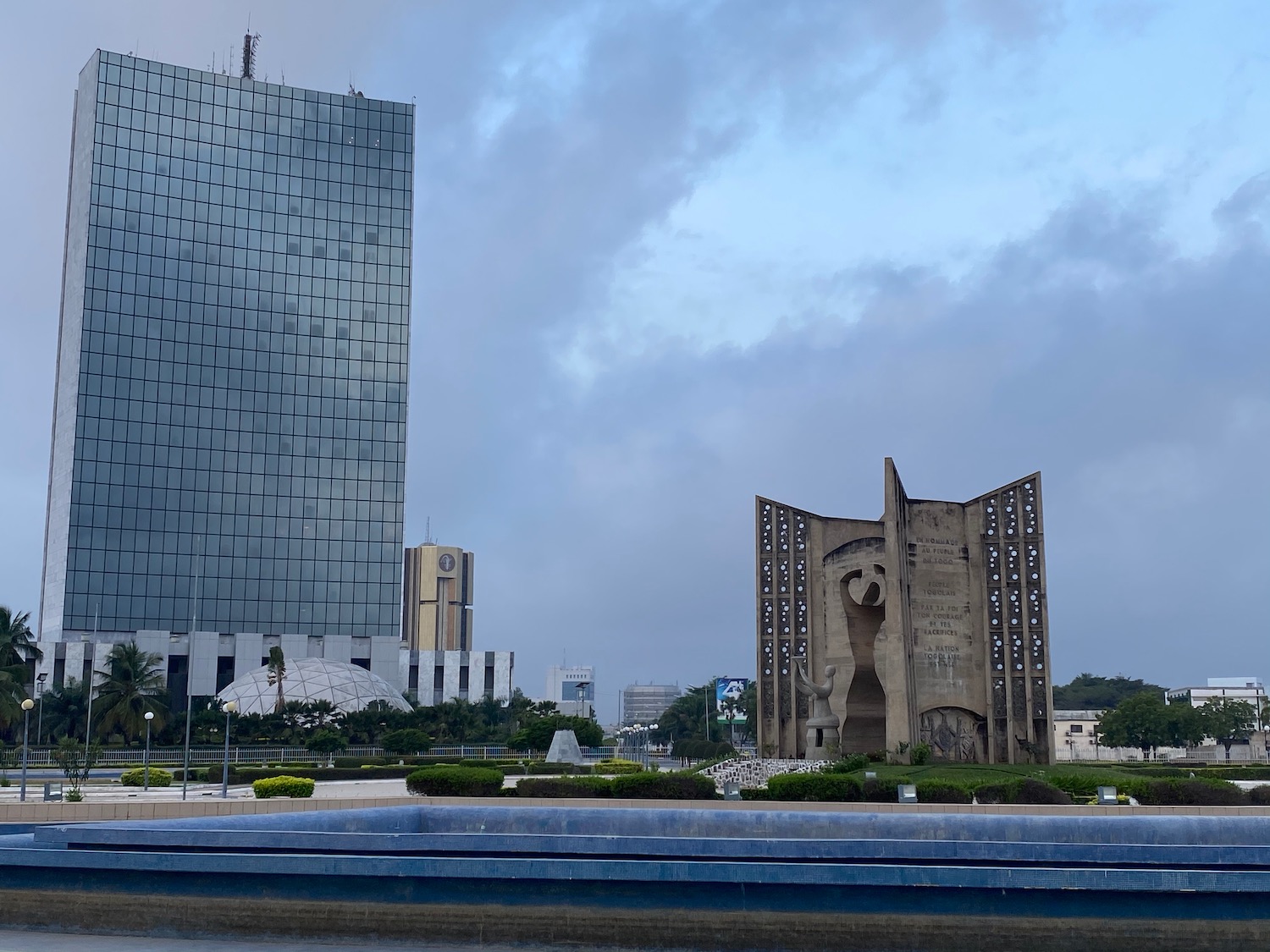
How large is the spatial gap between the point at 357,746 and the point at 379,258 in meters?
62.0

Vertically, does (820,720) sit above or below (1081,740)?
above

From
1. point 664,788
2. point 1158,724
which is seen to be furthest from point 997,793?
point 1158,724

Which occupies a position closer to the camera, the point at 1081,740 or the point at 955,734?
the point at 955,734

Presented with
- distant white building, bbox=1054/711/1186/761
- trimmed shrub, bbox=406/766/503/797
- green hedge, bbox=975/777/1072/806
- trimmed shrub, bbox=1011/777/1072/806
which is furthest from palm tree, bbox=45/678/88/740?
distant white building, bbox=1054/711/1186/761

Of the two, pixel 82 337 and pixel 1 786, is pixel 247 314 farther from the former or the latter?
pixel 1 786

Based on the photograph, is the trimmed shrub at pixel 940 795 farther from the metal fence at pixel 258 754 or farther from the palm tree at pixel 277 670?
the palm tree at pixel 277 670

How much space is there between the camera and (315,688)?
100 metres

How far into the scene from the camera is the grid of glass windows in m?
110

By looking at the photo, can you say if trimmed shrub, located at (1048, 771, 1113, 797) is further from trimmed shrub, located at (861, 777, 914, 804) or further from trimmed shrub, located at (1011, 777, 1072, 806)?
trimmed shrub, located at (861, 777, 914, 804)

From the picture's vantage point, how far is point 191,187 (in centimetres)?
11725

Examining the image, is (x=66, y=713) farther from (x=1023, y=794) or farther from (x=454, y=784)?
(x=1023, y=794)

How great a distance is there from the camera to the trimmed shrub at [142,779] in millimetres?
42750

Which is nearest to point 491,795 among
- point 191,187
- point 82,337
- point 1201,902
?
point 1201,902

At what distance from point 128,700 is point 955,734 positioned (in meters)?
51.1
